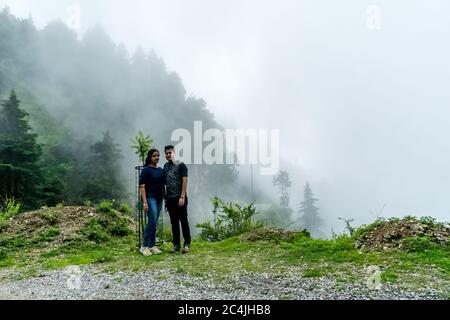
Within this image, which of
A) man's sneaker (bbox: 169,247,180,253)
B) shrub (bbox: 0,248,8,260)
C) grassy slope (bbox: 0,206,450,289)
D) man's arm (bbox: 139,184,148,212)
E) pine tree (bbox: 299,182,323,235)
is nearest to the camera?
grassy slope (bbox: 0,206,450,289)

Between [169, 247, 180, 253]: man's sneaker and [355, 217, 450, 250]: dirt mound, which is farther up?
[355, 217, 450, 250]: dirt mound

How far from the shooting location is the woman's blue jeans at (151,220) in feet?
29.2

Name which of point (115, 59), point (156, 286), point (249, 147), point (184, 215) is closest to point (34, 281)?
point (156, 286)

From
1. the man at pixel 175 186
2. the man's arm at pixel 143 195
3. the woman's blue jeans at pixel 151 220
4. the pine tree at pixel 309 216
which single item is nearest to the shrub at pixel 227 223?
the woman's blue jeans at pixel 151 220

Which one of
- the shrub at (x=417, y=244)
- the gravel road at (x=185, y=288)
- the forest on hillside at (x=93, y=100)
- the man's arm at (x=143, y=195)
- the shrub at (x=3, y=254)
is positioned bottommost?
the shrub at (x=3, y=254)

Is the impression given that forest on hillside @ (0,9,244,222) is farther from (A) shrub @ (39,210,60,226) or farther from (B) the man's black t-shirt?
(B) the man's black t-shirt

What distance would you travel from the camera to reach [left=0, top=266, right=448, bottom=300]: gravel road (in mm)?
5371

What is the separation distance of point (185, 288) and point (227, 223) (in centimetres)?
792

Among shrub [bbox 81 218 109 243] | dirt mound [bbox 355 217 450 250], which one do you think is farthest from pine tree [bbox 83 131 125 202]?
dirt mound [bbox 355 217 450 250]

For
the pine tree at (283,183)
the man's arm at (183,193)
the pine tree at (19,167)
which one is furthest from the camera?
the pine tree at (283,183)

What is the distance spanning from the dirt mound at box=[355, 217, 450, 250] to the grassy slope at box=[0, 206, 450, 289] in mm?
→ 275

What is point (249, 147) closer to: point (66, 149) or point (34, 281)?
point (66, 149)

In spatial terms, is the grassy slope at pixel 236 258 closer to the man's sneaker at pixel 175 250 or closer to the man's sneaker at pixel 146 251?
the man's sneaker at pixel 146 251

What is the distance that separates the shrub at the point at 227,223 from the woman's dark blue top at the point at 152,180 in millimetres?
4946
